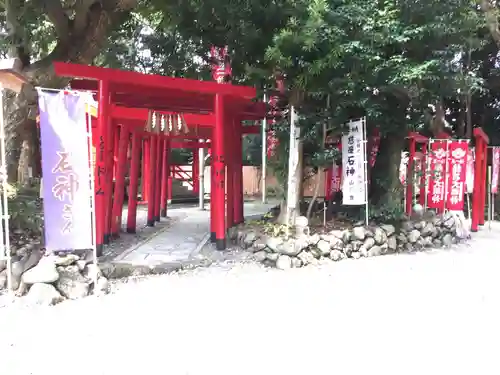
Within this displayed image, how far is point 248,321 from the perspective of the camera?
471cm

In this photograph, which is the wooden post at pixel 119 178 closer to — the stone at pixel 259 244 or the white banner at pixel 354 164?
the stone at pixel 259 244

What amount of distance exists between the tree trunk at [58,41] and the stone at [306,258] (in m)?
6.16

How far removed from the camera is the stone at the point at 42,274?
5.17 m

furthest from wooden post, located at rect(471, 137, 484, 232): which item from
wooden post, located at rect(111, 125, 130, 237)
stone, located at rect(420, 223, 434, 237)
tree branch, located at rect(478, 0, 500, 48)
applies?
wooden post, located at rect(111, 125, 130, 237)

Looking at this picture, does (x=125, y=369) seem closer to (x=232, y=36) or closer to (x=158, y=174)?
(x=232, y=36)

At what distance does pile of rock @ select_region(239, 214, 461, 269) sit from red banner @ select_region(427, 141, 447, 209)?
0.42 m

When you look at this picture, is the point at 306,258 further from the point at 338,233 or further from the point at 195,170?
the point at 195,170

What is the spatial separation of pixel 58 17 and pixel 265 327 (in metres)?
7.79

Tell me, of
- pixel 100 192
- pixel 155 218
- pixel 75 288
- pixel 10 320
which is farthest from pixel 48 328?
pixel 155 218

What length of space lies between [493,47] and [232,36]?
11.3m

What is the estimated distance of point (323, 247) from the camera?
7875mm

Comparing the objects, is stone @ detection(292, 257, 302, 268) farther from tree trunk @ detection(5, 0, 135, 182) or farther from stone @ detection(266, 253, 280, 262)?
tree trunk @ detection(5, 0, 135, 182)

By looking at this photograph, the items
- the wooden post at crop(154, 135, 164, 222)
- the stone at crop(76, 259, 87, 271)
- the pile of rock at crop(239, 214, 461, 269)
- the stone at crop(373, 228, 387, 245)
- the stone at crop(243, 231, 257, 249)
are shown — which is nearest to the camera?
the stone at crop(76, 259, 87, 271)

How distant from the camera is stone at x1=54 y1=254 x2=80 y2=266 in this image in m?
5.49
